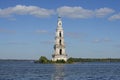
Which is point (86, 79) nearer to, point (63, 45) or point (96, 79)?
point (96, 79)

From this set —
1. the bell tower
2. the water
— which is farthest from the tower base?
the water

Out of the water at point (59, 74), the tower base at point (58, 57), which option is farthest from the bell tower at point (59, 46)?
the water at point (59, 74)

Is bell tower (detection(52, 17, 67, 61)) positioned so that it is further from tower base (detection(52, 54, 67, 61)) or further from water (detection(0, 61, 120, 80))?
water (detection(0, 61, 120, 80))

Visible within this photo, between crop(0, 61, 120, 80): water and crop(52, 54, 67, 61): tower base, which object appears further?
crop(52, 54, 67, 61): tower base

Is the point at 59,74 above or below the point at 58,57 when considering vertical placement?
below

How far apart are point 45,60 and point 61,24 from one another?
66.9 feet

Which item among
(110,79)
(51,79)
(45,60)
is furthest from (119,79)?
(45,60)

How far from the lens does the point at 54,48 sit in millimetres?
167875

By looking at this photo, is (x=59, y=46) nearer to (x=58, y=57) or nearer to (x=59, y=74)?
(x=58, y=57)

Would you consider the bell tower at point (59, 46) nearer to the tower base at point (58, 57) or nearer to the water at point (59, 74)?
the tower base at point (58, 57)

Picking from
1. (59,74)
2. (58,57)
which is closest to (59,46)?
(58,57)

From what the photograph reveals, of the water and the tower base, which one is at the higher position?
the tower base

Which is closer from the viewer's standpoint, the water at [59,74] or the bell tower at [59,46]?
the water at [59,74]

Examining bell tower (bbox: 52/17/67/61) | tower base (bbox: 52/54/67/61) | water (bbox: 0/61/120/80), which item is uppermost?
bell tower (bbox: 52/17/67/61)
